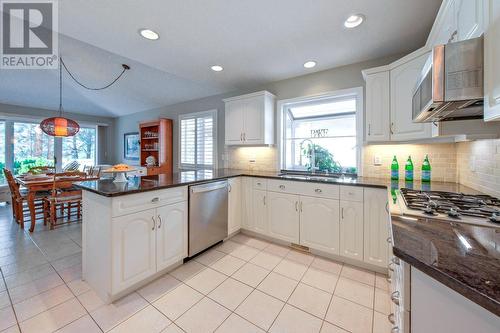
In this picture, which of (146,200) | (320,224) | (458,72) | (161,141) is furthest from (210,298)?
(161,141)

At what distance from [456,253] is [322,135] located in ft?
8.13

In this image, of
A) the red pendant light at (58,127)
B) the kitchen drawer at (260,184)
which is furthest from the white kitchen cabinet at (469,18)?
the red pendant light at (58,127)

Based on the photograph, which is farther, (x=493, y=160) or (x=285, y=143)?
(x=285, y=143)

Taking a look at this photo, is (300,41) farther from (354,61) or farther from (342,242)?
(342,242)

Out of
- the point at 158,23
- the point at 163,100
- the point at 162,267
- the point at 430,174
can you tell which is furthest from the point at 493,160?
the point at 163,100

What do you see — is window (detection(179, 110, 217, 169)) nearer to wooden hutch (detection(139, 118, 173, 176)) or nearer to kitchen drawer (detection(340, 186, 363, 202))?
wooden hutch (detection(139, 118, 173, 176))

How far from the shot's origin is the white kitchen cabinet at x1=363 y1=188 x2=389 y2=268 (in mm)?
1982

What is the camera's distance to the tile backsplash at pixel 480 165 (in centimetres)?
144

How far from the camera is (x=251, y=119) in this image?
128 inches

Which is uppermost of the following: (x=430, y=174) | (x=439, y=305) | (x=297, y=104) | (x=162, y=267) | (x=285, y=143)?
(x=297, y=104)

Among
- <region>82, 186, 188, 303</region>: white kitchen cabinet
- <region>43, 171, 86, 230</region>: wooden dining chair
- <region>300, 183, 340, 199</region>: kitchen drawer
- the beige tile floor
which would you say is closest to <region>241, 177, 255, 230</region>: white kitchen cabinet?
the beige tile floor

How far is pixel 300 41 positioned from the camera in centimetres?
221

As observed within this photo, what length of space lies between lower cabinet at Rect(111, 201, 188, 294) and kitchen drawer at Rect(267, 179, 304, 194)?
1127 mm

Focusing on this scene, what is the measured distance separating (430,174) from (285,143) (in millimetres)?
1837
